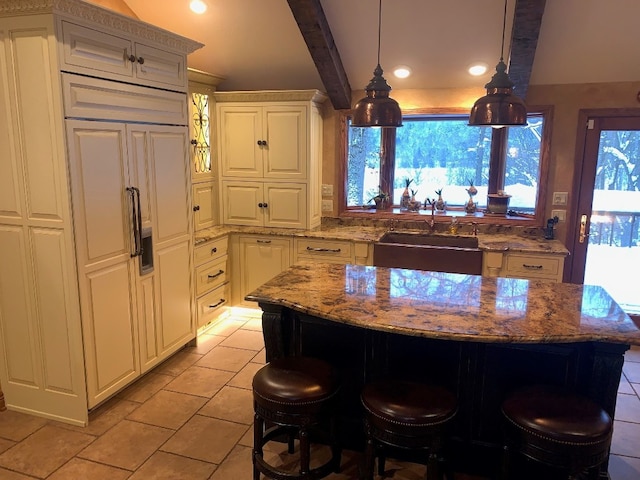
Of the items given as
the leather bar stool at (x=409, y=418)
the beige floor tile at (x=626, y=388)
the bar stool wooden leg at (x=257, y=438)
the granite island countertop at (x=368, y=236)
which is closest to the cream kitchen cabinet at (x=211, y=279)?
the granite island countertop at (x=368, y=236)

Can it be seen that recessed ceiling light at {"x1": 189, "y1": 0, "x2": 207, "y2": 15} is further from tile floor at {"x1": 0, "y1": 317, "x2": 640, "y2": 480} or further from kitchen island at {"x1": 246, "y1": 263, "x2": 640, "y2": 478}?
tile floor at {"x1": 0, "y1": 317, "x2": 640, "y2": 480}

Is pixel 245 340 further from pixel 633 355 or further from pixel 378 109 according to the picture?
pixel 633 355

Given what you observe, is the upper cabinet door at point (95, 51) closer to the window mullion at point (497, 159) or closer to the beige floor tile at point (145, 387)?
the beige floor tile at point (145, 387)

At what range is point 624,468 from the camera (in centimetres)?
261

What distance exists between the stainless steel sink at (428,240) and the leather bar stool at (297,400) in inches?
88.5

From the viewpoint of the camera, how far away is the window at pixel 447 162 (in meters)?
4.57

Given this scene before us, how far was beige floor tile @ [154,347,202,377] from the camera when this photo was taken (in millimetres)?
3680

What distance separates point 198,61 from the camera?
15.2ft

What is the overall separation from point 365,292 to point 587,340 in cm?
102

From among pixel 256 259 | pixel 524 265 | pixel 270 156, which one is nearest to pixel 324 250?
pixel 256 259

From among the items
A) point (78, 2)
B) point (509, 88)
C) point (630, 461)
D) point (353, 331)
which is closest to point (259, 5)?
→ point (78, 2)

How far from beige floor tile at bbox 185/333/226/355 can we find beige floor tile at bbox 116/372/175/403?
45 centimetres

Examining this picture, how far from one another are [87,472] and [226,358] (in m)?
1.46

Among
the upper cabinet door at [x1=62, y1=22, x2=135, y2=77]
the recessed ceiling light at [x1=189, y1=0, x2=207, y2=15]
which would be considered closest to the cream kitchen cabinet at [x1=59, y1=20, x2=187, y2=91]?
the upper cabinet door at [x1=62, y1=22, x2=135, y2=77]
